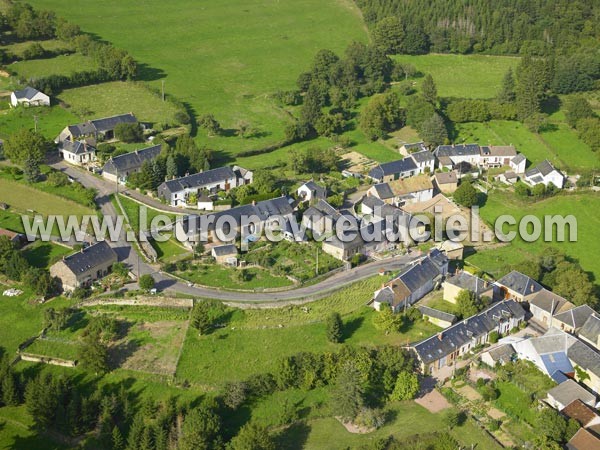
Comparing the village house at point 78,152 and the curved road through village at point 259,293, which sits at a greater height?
the village house at point 78,152

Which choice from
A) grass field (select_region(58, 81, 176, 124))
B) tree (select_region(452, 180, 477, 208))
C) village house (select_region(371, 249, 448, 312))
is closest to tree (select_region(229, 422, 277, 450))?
village house (select_region(371, 249, 448, 312))

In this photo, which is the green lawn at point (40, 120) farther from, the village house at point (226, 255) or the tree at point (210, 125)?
the village house at point (226, 255)

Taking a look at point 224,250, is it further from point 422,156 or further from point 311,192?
point 422,156

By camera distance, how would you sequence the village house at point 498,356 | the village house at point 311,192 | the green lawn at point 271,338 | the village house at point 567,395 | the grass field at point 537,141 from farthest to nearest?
the grass field at point 537,141 → the village house at point 311,192 → the village house at point 498,356 → the green lawn at point 271,338 → the village house at point 567,395

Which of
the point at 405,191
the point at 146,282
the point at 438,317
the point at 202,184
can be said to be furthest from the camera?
the point at 405,191

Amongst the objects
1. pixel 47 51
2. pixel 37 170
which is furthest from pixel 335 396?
pixel 47 51

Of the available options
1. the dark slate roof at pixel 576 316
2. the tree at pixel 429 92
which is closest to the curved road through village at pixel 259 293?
the dark slate roof at pixel 576 316

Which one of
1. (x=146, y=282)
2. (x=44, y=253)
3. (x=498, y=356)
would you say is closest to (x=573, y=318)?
(x=498, y=356)
